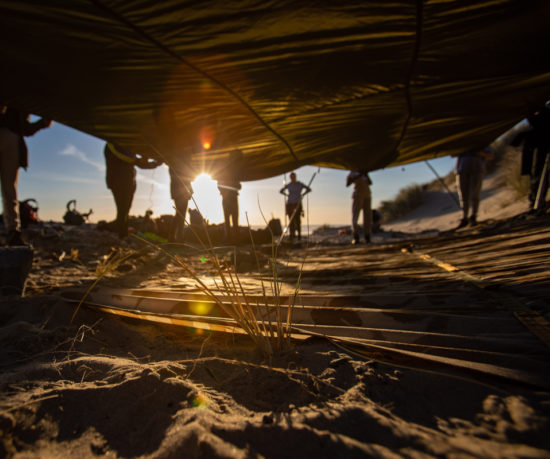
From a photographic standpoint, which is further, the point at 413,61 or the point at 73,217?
the point at 73,217

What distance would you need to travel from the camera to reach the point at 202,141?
328cm

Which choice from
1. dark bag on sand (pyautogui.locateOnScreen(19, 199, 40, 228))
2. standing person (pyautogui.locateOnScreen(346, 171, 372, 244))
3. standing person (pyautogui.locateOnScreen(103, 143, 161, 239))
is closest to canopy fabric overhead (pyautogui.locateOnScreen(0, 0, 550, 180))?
standing person (pyautogui.locateOnScreen(103, 143, 161, 239))

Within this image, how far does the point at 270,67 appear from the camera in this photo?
1930 millimetres

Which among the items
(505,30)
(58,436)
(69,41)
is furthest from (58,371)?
(505,30)

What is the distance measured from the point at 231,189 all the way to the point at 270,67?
2616mm

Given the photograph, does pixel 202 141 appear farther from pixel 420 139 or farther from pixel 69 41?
pixel 420 139

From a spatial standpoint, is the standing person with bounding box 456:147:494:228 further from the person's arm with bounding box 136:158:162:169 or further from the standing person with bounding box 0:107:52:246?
the standing person with bounding box 0:107:52:246

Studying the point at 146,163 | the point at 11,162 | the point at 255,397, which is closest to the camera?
the point at 255,397

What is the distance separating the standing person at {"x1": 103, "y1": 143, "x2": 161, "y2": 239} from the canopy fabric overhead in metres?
0.27

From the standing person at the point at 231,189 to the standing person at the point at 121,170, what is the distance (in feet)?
3.35

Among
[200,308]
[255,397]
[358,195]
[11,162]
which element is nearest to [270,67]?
[200,308]

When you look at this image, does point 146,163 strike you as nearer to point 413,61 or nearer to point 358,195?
point 413,61

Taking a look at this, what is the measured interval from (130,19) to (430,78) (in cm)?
227

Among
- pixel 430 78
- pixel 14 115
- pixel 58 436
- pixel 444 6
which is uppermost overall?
pixel 430 78
